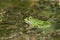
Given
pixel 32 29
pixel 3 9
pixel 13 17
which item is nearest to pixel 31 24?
pixel 32 29

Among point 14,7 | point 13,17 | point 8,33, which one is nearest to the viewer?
point 8,33

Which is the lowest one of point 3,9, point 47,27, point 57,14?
point 47,27

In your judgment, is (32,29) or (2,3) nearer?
(32,29)

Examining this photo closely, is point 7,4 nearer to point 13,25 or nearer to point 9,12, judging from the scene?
point 9,12

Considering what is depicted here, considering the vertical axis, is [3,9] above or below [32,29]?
above

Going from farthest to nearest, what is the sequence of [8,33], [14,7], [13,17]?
[14,7]
[13,17]
[8,33]

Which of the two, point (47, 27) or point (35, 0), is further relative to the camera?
point (35, 0)

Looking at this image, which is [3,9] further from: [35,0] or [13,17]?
[35,0]

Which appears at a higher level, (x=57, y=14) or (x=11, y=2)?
(x=11, y=2)

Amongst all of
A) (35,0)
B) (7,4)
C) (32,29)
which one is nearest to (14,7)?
(7,4)
